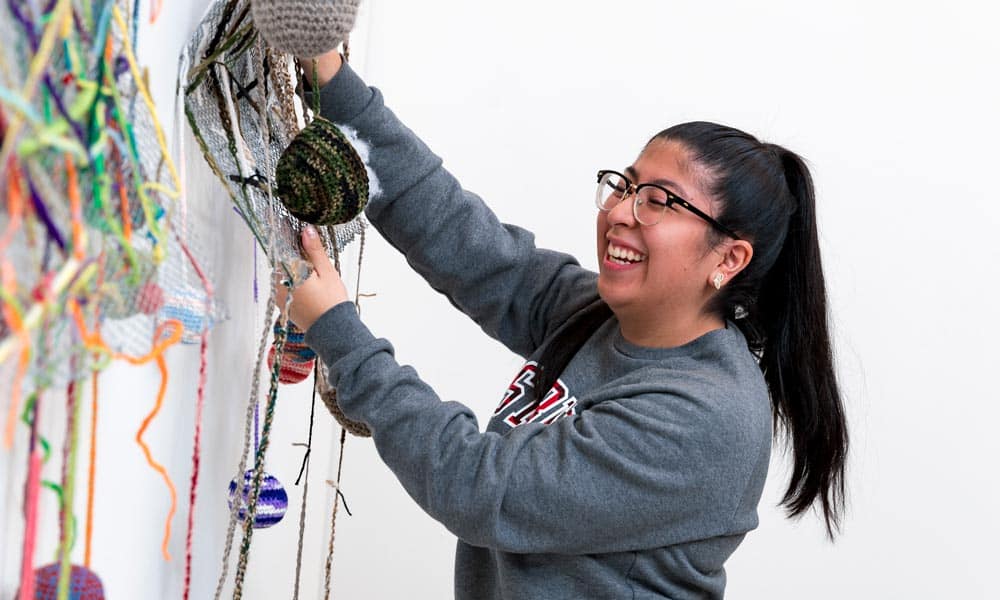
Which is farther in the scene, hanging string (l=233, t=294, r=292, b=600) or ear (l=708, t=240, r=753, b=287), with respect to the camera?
ear (l=708, t=240, r=753, b=287)

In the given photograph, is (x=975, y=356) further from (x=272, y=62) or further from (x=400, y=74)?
(x=272, y=62)

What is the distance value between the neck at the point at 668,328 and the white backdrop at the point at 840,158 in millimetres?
734

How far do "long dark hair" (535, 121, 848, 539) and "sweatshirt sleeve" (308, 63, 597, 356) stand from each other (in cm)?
7

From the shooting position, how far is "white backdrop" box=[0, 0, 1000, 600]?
169 cm

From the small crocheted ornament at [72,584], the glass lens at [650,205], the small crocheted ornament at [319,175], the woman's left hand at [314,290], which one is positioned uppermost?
the glass lens at [650,205]

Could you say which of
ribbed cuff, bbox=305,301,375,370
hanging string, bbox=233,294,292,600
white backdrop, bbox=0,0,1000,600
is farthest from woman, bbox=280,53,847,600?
white backdrop, bbox=0,0,1000,600

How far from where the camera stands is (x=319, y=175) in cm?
70

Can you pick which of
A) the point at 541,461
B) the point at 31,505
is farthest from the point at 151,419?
the point at 541,461

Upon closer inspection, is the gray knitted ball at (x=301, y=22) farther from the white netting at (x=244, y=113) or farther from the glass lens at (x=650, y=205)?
the glass lens at (x=650, y=205)

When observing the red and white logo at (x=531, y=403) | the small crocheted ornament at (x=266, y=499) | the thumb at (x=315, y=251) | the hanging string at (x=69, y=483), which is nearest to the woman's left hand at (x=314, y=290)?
the thumb at (x=315, y=251)

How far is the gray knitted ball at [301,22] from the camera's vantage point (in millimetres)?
633

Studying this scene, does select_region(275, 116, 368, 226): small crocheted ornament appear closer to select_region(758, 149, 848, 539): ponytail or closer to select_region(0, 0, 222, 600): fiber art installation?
select_region(0, 0, 222, 600): fiber art installation

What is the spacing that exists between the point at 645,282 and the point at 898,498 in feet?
3.28

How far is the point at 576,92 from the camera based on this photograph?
1.74m
